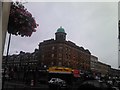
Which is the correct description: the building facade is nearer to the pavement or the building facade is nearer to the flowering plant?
the pavement

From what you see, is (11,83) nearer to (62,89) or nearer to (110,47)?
(62,89)

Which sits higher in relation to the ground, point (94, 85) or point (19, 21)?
point (19, 21)

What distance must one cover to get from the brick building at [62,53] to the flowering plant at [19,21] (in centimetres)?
19

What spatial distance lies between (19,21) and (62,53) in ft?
1.34

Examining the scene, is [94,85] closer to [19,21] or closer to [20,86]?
[20,86]

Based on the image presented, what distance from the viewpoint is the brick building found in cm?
116

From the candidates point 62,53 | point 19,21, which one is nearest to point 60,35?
point 62,53

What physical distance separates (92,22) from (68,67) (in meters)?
0.47

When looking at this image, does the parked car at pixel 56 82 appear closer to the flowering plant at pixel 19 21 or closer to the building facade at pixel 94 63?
the building facade at pixel 94 63

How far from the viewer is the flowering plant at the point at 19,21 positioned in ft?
3.47

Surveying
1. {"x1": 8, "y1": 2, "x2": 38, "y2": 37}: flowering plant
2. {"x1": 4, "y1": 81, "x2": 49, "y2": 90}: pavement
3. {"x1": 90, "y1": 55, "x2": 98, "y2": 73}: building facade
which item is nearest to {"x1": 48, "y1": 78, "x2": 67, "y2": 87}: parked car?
{"x1": 4, "y1": 81, "x2": 49, "y2": 90}: pavement

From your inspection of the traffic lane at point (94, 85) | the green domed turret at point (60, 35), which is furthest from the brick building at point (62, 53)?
the traffic lane at point (94, 85)

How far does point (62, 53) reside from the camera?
116cm

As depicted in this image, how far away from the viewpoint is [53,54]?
1.19m
